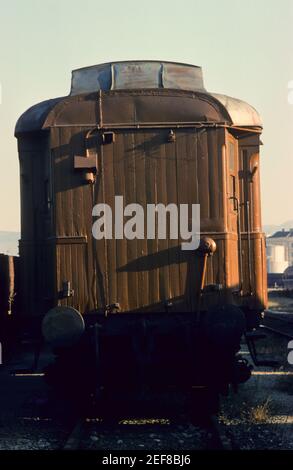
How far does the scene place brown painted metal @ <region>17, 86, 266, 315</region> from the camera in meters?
9.16

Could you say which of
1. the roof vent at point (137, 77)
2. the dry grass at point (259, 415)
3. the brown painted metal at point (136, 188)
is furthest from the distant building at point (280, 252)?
the dry grass at point (259, 415)

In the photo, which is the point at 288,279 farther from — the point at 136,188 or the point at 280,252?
the point at 280,252

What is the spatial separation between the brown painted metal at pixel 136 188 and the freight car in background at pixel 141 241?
1 centimetres

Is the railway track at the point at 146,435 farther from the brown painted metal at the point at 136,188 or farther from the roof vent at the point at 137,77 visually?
the roof vent at the point at 137,77

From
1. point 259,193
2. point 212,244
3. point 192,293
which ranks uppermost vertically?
point 259,193

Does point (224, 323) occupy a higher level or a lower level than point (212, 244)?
lower

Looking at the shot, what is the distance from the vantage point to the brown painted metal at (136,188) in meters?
9.16

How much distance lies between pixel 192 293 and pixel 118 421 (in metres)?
1.75

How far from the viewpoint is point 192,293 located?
9.18 m

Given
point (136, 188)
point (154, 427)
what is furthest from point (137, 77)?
point (154, 427)

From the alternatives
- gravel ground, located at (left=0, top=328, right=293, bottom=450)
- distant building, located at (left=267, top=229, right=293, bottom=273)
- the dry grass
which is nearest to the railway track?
gravel ground, located at (left=0, top=328, right=293, bottom=450)

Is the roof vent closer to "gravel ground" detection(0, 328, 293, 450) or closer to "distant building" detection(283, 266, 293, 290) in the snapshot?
"gravel ground" detection(0, 328, 293, 450)
